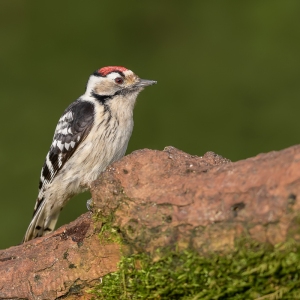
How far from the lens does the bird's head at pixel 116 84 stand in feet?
10.8

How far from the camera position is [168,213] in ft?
6.26

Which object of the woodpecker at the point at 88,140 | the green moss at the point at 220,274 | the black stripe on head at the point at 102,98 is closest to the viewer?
the green moss at the point at 220,274

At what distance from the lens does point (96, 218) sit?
213 cm

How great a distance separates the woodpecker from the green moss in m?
1.18

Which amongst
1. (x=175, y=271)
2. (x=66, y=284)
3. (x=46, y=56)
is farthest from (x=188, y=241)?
(x=46, y=56)

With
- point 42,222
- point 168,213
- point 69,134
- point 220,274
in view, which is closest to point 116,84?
point 69,134

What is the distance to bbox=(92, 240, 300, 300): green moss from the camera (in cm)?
171

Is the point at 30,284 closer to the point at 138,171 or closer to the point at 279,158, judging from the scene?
the point at 138,171

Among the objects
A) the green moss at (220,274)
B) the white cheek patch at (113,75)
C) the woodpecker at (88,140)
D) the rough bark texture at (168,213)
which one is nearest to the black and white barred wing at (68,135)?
the woodpecker at (88,140)

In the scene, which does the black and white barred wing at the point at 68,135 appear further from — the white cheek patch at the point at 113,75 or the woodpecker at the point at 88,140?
the white cheek patch at the point at 113,75

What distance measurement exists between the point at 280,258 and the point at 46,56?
4.09 metres

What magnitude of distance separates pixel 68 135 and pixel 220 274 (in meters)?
1.56

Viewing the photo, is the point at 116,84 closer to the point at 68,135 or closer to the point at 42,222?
the point at 68,135

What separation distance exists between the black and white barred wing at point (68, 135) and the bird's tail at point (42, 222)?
5 cm
